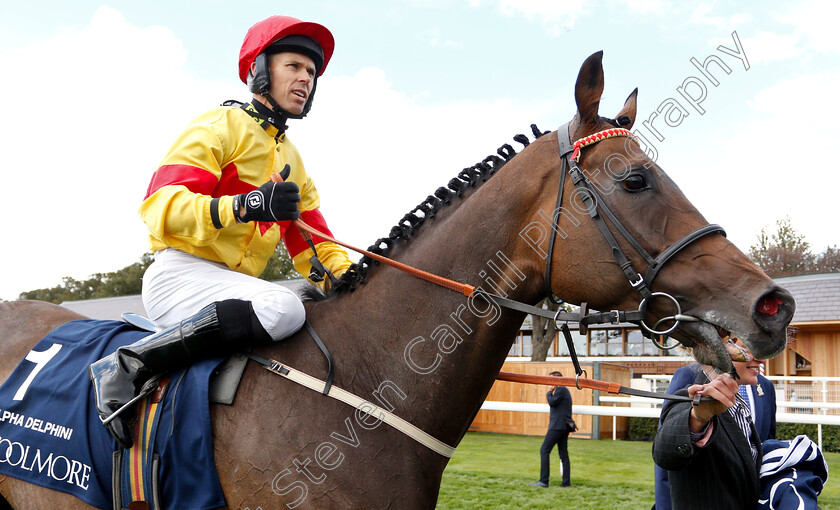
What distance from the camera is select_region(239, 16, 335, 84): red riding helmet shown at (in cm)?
272

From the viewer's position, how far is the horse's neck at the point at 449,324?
2.20 m

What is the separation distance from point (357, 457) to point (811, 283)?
21.7 metres

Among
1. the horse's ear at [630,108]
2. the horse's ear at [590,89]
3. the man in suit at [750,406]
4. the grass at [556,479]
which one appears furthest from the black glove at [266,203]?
the grass at [556,479]

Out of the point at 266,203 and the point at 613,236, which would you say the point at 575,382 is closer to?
the point at 613,236

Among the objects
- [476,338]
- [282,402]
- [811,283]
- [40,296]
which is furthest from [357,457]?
[40,296]

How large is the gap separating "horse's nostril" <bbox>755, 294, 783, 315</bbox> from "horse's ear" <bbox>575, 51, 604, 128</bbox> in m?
0.85

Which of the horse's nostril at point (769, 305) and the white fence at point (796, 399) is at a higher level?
the horse's nostril at point (769, 305)

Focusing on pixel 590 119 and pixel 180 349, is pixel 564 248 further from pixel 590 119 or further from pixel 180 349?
pixel 180 349

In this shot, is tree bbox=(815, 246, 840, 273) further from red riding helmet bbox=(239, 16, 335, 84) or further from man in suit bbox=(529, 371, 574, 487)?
red riding helmet bbox=(239, 16, 335, 84)

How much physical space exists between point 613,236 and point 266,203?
3.90 feet

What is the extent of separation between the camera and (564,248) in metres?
2.14

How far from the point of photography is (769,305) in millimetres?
1860

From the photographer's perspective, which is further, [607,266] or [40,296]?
[40,296]

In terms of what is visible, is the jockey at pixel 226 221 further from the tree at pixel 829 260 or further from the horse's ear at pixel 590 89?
the tree at pixel 829 260
